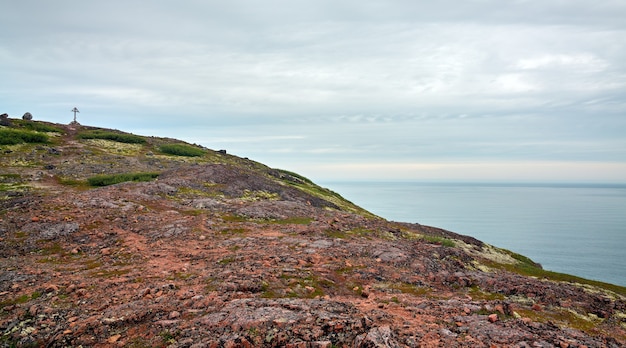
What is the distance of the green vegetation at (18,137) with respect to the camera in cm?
4781

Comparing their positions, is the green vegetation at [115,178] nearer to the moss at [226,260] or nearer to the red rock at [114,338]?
the moss at [226,260]

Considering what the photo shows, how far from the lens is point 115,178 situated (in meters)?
38.7

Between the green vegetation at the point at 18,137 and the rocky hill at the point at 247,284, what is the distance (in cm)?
2101

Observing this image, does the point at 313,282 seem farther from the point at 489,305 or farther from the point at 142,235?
the point at 142,235

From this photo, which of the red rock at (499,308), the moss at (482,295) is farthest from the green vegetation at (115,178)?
the red rock at (499,308)

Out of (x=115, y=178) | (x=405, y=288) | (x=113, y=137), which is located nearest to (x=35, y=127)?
(x=113, y=137)

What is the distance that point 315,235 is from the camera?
2359 centimetres

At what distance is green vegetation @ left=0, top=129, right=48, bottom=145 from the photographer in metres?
47.8

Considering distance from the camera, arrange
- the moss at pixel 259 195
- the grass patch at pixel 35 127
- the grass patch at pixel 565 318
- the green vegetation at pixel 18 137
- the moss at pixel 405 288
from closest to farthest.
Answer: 1. the grass patch at pixel 565 318
2. the moss at pixel 405 288
3. the moss at pixel 259 195
4. the green vegetation at pixel 18 137
5. the grass patch at pixel 35 127

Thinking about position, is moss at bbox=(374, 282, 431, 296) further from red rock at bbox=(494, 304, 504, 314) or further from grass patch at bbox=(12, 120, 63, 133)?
grass patch at bbox=(12, 120, 63, 133)

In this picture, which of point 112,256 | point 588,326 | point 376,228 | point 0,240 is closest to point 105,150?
point 0,240

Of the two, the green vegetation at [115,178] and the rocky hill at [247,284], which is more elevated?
the green vegetation at [115,178]

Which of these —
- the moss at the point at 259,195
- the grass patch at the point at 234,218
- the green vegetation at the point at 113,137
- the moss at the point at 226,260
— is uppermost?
the green vegetation at the point at 113,137

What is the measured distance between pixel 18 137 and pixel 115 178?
23.8 m
